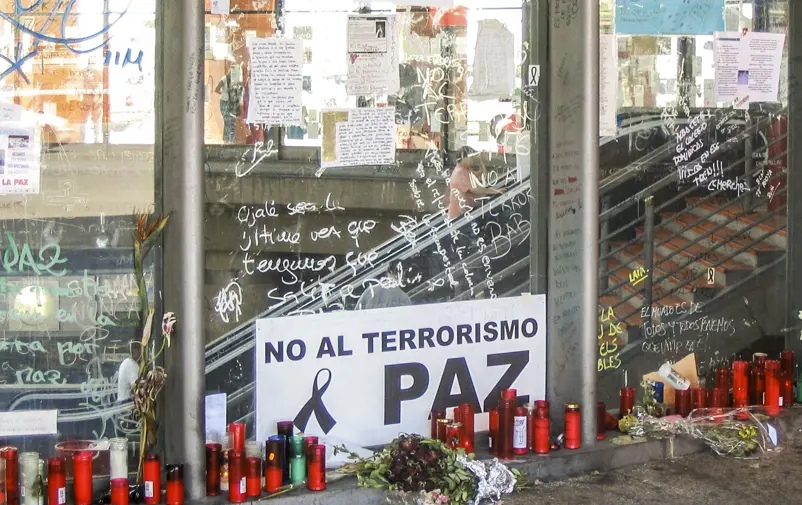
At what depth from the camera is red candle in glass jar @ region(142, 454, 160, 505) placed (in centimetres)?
515

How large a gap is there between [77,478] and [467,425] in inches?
78.2

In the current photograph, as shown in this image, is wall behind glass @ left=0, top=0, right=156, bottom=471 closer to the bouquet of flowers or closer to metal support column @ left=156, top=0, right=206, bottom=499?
metal support column @ left=156, top=0, right=206, bottom=499

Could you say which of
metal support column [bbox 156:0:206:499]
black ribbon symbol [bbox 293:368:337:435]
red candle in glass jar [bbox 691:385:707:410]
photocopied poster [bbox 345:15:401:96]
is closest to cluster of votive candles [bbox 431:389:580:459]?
black ribbon symbol [bbox 293:368:337:435]

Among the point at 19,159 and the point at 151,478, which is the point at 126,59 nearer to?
the point at 19,159

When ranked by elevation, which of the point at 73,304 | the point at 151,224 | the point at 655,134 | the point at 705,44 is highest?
the point at 705,44

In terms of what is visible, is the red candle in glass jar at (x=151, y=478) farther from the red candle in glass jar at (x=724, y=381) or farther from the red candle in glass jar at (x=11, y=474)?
the red candle in glass jar at (x=724, y=381)

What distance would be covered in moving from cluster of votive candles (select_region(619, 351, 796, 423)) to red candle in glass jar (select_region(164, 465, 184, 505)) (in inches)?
109

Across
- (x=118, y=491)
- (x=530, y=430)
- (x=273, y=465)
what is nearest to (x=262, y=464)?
(x=273, y=465)

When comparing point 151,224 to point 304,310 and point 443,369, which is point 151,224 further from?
point 443,369

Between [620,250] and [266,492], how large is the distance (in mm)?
2647

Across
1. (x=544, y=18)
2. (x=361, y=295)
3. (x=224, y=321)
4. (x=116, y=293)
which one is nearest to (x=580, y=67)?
(x=544, y=18)

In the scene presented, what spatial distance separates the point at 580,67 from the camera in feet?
20.0

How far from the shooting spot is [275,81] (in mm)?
5621

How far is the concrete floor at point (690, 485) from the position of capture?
225 inches
